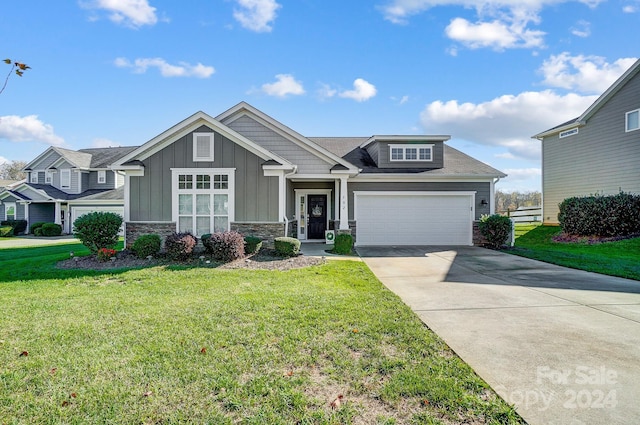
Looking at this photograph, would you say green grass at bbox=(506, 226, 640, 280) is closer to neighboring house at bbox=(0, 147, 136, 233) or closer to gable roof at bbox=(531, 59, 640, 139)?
gable roof at bbox=(531, 59, 640, 139)

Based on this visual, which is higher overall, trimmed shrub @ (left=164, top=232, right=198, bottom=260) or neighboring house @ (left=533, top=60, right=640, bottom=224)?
neighboring house @ (left=533, top=60, right=640, bottom=224)

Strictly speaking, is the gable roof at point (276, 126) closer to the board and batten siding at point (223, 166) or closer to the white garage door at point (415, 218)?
the white garage door at point (415, 218)

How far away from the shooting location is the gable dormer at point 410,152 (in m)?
15.6

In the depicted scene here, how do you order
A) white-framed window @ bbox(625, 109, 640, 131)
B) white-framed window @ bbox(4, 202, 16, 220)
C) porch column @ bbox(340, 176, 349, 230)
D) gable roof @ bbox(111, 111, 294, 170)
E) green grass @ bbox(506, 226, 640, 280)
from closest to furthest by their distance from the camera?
green grass @ bbox(506, 226, 640, 280)
gable roof @ bbox(111, 111, 294, 170)
porch column @ bbox(340, 176, 349, 230)
white-framed window @ bbox(625, 109, 640, 131)
white-framed window @ bbox(4, 202, 16, 220)

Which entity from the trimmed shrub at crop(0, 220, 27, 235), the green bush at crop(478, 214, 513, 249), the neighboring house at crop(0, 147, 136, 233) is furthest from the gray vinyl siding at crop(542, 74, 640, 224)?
the trimmed shrub at crop(0, 220, 27, 235)

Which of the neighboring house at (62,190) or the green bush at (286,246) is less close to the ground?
the neighboring house at (62,190)

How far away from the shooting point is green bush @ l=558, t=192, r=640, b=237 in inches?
559

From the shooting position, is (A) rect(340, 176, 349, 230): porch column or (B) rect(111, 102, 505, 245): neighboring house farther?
(A) rect(340, 176, 349, 230): porch column

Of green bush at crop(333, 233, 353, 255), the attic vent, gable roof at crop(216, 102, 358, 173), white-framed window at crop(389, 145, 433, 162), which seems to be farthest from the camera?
the attic vent

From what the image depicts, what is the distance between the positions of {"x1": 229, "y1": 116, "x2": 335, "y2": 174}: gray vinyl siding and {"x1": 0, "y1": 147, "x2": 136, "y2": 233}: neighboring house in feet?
50.5

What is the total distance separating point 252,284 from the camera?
7.36m

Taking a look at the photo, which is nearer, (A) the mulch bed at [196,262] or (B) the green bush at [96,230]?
(A) the mulch bed at [196,262]

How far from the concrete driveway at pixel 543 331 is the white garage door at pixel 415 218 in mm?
5727

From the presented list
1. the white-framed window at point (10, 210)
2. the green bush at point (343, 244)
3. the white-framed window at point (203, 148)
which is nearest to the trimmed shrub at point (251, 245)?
the green bush at point (343, 244)
